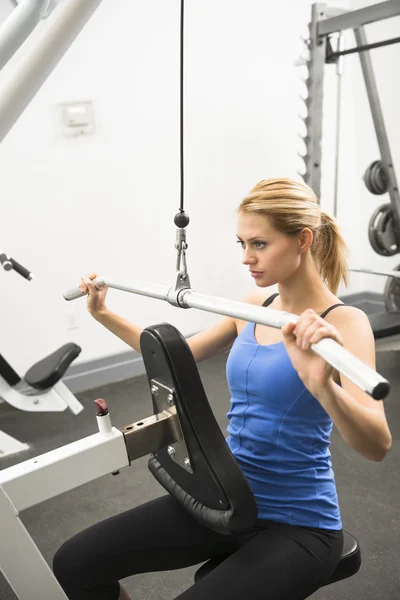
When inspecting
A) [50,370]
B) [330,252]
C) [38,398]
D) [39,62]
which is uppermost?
[39,62]

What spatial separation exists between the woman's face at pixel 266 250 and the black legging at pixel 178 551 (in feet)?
1.64

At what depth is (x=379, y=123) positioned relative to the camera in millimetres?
3467

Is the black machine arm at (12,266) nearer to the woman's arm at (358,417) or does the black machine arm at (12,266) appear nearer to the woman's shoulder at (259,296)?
the woman's shoulder at (259,296)

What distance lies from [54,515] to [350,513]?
3.72 feet

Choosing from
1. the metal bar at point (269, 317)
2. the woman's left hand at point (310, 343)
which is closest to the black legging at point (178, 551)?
the woman's left hand at point (310, 343)

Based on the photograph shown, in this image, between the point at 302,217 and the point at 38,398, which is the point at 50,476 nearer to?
the point at 302,217

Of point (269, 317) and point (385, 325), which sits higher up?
point (269, 317)

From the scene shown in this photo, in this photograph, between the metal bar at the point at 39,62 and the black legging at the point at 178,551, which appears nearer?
the metal bar at the point at 39,62

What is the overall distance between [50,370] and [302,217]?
6.46ft

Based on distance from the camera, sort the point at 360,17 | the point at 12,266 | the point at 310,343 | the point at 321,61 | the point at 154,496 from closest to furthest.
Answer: the point at 310,343 < the point at 154,496 < the point at 12,266 < the point at 360,17 < the point at 321,61

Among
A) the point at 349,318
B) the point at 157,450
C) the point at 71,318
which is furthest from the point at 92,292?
the point at 71,318

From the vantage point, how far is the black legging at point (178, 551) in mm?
1001

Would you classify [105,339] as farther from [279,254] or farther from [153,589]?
[279,254]

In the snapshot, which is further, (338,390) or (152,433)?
(152,433)
